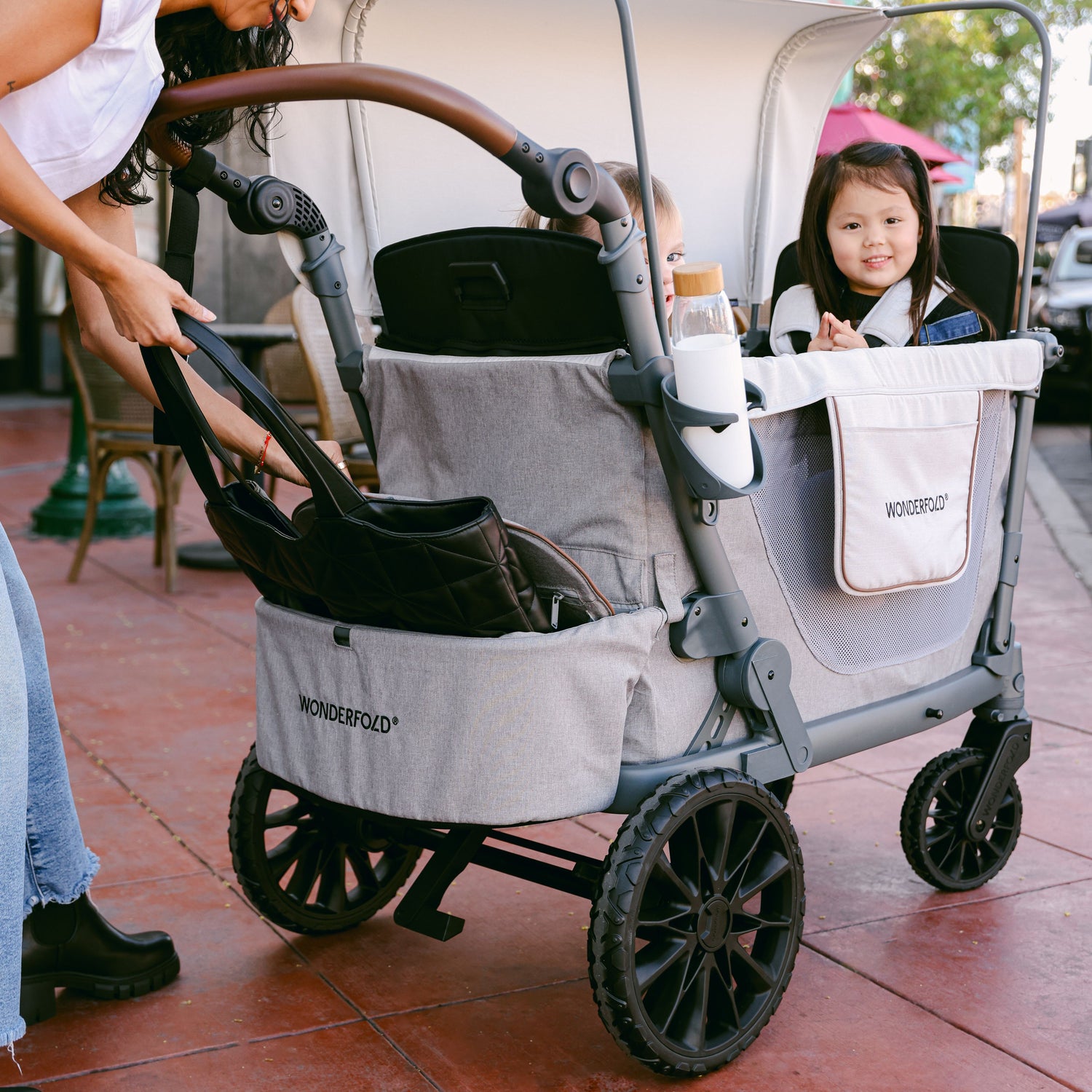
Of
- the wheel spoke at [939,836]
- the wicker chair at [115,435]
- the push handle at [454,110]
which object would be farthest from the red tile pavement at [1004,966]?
the wicker chair at [115,435]

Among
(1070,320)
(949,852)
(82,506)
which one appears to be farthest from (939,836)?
(1070,320)

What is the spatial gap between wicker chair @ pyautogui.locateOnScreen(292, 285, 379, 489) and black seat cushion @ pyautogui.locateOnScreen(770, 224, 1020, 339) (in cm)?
249

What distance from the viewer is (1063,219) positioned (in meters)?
21.5

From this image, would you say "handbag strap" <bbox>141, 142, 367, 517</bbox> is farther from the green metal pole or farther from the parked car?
the parked car

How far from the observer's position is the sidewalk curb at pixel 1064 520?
681 centimetres

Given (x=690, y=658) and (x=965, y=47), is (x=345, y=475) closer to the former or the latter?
(x=690, y=658)

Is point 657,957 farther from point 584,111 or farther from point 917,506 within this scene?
point 584,111

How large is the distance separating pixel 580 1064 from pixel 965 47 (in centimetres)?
2932

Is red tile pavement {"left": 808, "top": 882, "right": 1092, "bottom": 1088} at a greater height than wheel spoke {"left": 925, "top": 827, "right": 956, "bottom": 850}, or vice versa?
wheel spoke {"left": 925, "top": 827, "right": 956, "bottom": 850}

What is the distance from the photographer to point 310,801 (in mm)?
2404

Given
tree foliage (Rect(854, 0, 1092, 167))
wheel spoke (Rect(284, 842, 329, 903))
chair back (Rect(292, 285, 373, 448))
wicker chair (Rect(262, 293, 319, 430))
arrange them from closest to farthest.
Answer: wheel spoke (Rect(284, 842, 329, 903))
chair back (Rect(292, 285, 373, 448))
wicker chair (Rect(262, 293, 319, 430))
tree foliage (Rect(854, 0, 1092, 167))

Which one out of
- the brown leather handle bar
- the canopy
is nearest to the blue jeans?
the brown leather handle bar

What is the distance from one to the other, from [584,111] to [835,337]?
2.46 feet

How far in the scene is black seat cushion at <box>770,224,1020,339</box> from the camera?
2.96m
